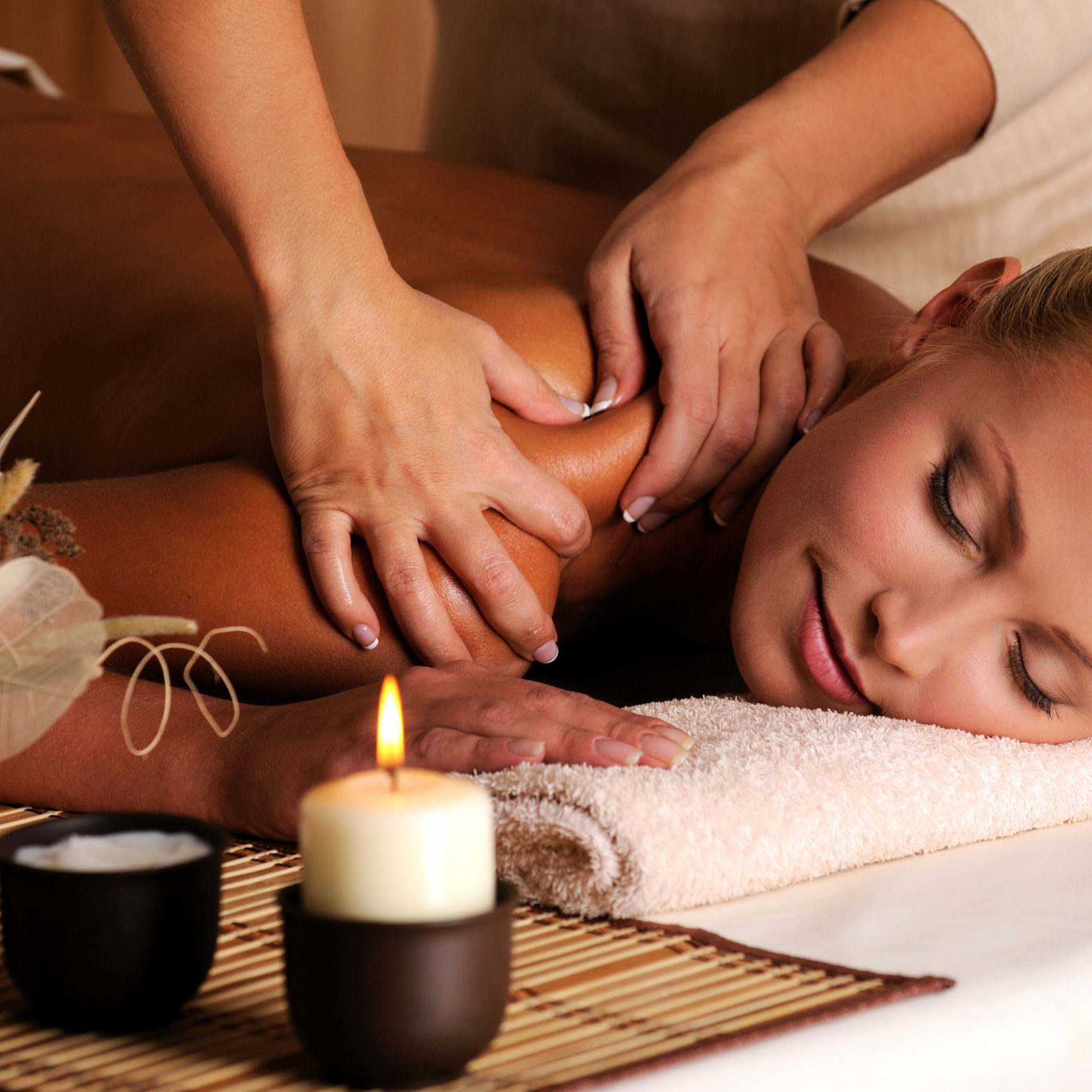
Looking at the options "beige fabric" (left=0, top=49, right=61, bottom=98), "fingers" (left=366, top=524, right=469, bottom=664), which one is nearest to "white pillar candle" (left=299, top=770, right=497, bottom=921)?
"fingers" (left=366, top=524, right=469, bottom=664)

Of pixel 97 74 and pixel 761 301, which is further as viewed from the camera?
pixel 97 74

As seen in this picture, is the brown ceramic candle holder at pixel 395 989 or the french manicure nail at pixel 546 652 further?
the french manicure nail at pixel 546 652

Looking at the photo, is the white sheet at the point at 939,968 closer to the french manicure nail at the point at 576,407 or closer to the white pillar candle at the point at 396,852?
the white pillar candle at the point at 396,852

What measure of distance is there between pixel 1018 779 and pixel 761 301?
0.52m

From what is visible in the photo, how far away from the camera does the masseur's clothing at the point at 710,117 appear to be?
177cm

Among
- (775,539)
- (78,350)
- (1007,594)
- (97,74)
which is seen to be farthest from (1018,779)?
(97,74)

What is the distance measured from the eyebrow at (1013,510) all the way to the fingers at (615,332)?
1.14 ft

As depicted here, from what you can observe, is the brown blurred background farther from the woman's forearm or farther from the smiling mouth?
the woman's forearm

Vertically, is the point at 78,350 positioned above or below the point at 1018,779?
above

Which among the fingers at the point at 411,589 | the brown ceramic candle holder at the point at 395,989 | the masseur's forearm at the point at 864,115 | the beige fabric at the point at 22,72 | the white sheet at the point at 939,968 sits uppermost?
the beige fabric at the point at 22,72

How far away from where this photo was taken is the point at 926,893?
0.76 m

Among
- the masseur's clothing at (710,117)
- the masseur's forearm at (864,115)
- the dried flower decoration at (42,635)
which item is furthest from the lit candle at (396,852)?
the masseur's clothing at (710,117)

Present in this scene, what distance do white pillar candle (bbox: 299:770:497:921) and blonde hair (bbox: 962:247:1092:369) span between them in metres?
0.71

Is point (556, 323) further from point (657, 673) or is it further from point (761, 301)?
point (657, 673)
